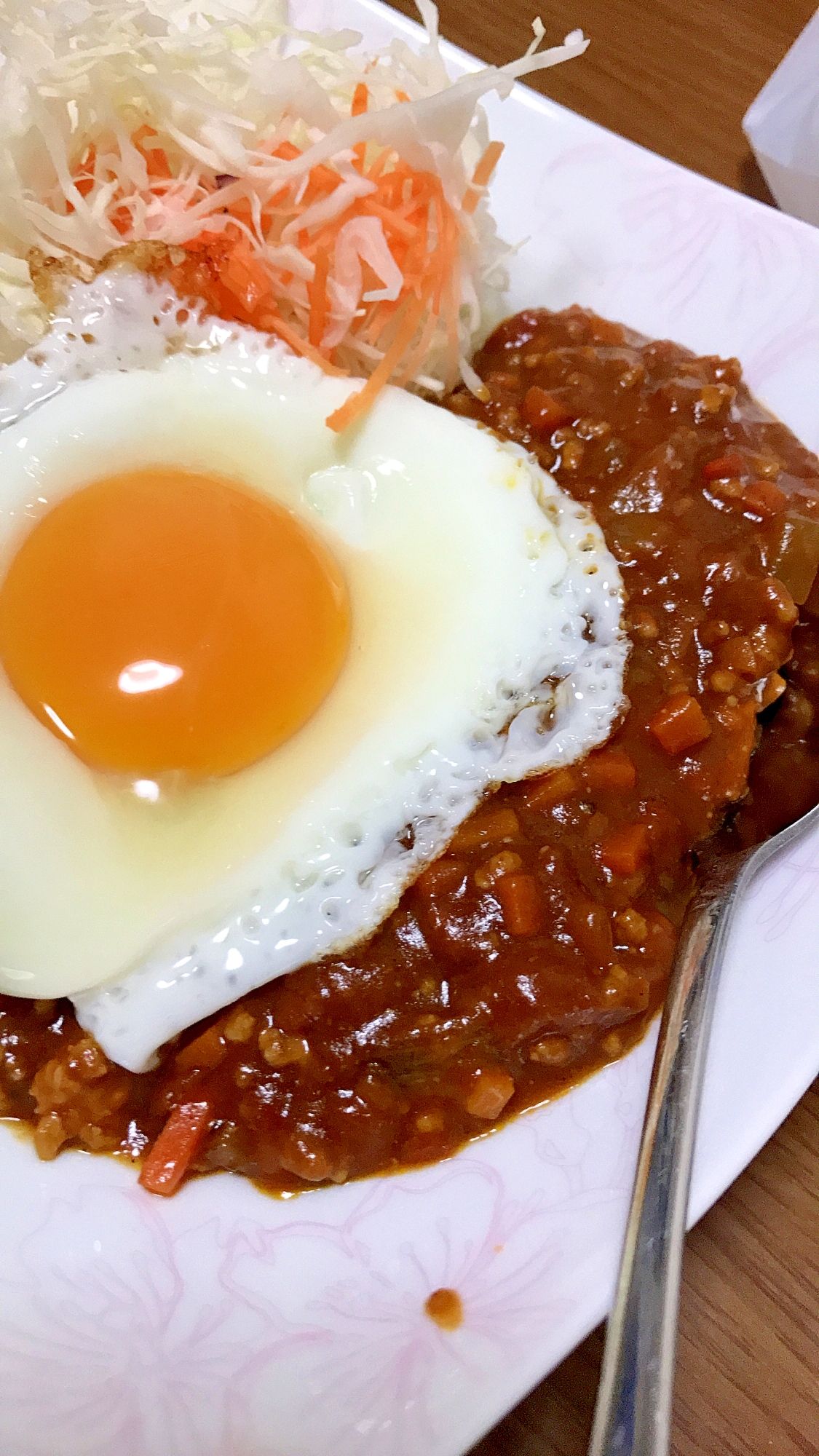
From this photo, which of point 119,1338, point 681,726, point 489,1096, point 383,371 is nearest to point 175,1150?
point 119,1338

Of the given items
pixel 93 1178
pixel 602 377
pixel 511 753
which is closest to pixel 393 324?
pixel 602 377

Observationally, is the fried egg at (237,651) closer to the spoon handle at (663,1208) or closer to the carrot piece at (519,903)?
the carrot piece at (519,903)

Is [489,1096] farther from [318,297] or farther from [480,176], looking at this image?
[480,176]

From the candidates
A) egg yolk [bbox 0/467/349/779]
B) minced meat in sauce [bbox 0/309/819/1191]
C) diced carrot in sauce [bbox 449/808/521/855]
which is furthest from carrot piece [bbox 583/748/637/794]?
egg yolk [bbox 0/467/349/779]

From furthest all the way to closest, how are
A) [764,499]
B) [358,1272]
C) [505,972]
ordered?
1. [764,499]
2. [505,972]
3. [358,1272]


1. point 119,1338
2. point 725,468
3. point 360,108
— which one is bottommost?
point 119,1338

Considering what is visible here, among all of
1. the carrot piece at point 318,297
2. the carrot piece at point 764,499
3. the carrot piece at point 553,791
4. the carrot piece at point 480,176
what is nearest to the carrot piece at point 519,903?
the carrot piece at point 553,791

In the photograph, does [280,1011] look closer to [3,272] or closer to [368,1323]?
[368,1323]

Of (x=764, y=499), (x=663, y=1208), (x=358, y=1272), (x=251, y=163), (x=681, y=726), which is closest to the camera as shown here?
(x=663, y=1208)
